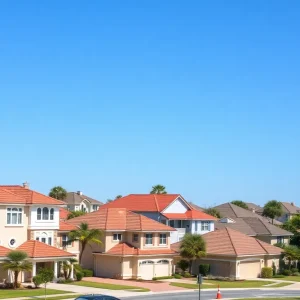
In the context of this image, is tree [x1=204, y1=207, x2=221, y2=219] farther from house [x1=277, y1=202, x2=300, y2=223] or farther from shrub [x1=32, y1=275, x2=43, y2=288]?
shrub [x1=32, y1=275, x2=43, y2=288]

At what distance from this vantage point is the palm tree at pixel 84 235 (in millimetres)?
62156

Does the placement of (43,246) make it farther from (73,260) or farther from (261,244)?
(261,244)

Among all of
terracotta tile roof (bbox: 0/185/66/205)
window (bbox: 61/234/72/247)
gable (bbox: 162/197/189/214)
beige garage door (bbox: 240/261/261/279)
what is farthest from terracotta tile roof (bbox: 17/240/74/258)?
gable (bbox: 162/197/189/214)

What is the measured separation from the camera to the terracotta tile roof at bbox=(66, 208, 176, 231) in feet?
216

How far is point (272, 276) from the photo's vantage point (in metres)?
71.2

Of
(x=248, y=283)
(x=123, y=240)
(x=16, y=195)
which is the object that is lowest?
(x=248, y=283)

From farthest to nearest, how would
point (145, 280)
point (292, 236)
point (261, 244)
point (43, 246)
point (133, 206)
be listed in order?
1. point (292, 236)
2. point (133, 206)
3. point (261, 244)
4. point (145, 280)
5. point (43, 246)

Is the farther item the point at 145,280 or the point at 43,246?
the point at 145,280

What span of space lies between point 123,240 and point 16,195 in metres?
13.9

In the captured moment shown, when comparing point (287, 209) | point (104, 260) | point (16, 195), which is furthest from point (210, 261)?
point (287, 209)

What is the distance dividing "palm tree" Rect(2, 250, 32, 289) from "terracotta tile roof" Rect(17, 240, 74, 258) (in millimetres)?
2334

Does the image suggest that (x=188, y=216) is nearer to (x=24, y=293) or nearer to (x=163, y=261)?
(x=163, y=261)

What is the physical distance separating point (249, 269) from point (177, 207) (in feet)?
50.5

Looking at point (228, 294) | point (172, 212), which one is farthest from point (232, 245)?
point (228, 294)
